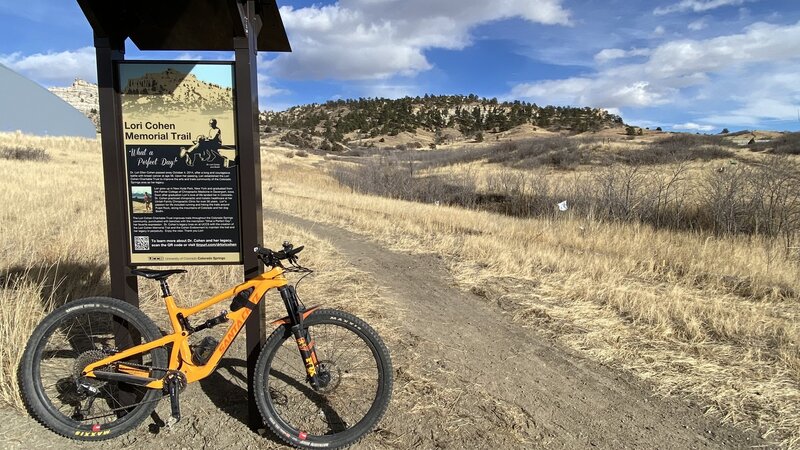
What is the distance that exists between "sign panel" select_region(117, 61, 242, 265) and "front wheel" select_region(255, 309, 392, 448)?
2.57 feet

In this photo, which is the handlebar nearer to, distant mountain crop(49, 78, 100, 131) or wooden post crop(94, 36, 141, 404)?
wooden post crop(94, 36, 141, 404)

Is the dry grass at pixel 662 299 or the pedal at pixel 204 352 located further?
the dry grass at pixel 662 299

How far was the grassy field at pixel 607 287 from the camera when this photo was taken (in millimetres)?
3850

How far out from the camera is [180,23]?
12.3ft

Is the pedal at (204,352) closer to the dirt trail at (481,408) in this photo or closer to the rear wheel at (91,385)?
the rear wheel at (91,385)

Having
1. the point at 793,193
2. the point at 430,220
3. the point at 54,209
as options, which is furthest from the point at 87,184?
the point at 793,193

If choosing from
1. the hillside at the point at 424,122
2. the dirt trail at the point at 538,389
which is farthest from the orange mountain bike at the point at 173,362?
the hillside at the point at 424,122

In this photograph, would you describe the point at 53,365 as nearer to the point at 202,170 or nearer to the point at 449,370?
the point at 202,170

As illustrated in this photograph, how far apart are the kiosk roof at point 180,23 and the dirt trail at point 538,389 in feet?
9.49

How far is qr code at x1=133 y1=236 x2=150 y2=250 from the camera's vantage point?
3.26m

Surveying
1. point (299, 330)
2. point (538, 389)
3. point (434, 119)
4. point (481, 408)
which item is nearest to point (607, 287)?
point (538, 389)

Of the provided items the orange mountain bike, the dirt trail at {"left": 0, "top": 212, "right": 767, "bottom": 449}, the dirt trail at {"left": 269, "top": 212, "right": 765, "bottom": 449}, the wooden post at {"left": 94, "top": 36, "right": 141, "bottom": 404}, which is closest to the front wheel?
the orange mountain bike

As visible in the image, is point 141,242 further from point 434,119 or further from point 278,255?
point 434,119

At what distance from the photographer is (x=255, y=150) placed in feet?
10.4
